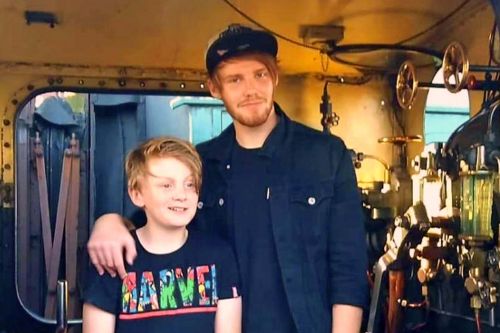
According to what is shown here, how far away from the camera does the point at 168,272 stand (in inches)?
68.6

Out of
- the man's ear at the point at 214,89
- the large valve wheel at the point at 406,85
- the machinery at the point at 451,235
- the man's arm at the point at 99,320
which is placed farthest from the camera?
the large valve wheel at the point at 406,85

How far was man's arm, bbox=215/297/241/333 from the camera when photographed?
1738 millimetres

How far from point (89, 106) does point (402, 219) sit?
259 centimetres

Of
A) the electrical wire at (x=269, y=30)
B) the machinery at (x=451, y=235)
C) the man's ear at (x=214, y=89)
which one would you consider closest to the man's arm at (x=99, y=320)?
the man's ear at (x=214, y=89)

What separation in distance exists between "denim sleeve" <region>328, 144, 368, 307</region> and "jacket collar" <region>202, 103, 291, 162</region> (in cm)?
17

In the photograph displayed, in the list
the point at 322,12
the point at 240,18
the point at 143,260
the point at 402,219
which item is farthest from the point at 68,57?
the point at 143,260

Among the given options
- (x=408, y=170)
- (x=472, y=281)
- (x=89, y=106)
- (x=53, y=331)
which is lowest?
(x=53, y=331)

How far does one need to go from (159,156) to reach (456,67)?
3.83 feet

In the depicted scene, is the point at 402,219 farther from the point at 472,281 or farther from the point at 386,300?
the point at 472,281

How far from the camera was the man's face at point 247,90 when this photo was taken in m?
1.82

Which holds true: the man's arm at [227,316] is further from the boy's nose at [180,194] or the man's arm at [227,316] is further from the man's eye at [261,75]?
the man's eye at [261,75]

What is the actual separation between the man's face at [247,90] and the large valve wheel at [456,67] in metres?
0.79

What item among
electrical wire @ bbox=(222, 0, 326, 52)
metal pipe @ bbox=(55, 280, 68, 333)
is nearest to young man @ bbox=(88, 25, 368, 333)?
metal pipe @ bbox=(55, 280, 68, 333)

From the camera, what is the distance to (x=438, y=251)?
2.75 metres
